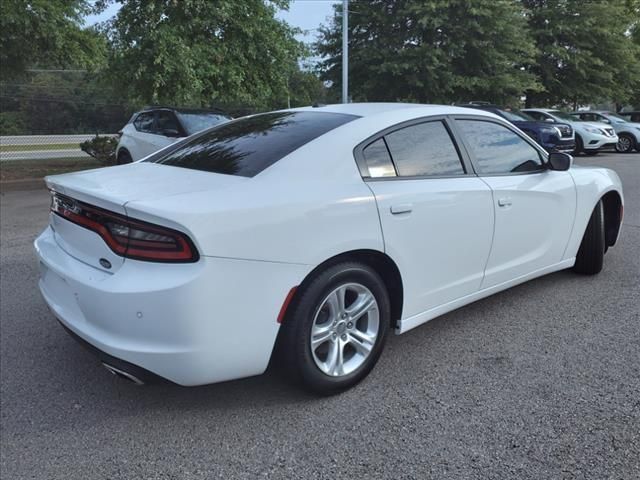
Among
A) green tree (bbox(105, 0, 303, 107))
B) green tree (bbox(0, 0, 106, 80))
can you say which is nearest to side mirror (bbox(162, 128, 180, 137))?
green tree (bbox(105, 0, 303, 107))

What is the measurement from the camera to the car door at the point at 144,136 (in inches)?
404

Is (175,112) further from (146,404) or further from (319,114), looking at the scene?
(146,404)

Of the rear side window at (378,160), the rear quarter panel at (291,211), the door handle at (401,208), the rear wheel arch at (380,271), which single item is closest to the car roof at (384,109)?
the rear side window at (378,160)

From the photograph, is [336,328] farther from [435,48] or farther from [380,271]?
[435,48]

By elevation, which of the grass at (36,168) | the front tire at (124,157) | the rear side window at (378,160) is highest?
the rear side window at (378,160)

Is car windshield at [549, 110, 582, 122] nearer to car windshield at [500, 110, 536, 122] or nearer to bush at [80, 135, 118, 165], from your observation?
car windshield at [500, 110, 536, 122]

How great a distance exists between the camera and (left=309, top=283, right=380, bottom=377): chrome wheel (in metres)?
2.73

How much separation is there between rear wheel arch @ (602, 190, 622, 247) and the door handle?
9.06 feet

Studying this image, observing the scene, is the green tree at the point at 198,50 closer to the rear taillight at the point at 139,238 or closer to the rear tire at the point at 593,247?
the rear tire at the point at 593,247

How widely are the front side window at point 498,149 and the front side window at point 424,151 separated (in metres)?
0.20

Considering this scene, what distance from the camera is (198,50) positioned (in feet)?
37.8

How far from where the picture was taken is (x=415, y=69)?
737 inches

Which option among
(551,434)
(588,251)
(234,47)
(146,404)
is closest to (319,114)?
(146,404)

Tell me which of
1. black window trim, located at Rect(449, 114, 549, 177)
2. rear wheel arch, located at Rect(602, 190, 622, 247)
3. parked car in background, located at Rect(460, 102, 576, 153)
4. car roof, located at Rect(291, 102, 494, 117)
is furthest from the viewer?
parked car in background, located at Rect(460, 102, 576, 153)
